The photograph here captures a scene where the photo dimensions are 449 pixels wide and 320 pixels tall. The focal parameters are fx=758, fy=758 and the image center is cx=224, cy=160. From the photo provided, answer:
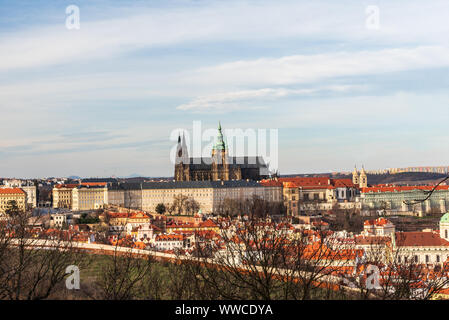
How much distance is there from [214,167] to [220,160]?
136cm

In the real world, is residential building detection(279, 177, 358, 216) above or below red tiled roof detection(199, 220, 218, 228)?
above

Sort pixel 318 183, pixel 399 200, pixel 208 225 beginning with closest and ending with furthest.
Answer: pixel 208 225, pixel 399 200, pixel 318 183

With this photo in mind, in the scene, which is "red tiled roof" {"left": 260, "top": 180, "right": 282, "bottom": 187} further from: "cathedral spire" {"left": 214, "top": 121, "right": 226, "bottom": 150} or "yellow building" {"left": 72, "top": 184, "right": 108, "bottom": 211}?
"yellow building" {"left": 72, "top": 184, "right": 108, "bottom": 211}

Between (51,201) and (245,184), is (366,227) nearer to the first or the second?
(245,184)

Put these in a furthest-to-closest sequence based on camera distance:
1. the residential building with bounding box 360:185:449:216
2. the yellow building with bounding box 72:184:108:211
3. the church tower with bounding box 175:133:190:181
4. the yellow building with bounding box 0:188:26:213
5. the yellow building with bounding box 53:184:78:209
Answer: the church tower with bounding box 175:133:190:181 < the yellow building with bounding box 53:184:78:209 < the yellow building with bounding box 72:184:108:211 < the residential building with bounding box 360:185:449:216 < the yellow building with bounding box 0:188:26:213

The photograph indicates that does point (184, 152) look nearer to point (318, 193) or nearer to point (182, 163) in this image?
point (182, 163)

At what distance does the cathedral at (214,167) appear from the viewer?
8550cm

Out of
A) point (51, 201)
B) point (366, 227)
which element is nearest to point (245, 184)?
point (51, 201)

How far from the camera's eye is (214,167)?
8600 centimetres

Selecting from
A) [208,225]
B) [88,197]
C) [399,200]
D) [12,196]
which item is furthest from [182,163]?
[208,225]

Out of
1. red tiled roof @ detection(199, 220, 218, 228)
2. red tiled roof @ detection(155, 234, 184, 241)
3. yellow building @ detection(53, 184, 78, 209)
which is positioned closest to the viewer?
red tiled roof @ detection(155, 234, 184, 241)

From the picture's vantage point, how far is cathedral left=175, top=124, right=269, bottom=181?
85500 millimetres

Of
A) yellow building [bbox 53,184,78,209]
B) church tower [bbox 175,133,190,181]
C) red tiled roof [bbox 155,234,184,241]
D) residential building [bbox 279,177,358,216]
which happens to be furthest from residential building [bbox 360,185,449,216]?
red tiled roof [bbox 155,234,184,241]

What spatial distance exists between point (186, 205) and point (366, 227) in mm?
30455
